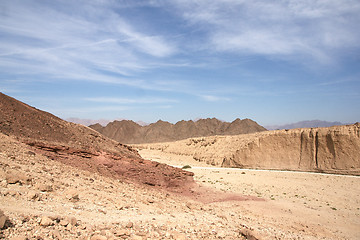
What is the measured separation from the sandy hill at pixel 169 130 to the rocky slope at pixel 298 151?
58.6 m

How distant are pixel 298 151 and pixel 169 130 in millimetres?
74813

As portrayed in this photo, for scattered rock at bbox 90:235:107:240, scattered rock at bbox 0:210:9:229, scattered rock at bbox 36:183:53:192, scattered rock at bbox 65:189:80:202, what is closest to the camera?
scattered rock at bbox 0:210:9:229

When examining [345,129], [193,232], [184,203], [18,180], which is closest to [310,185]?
[345,129]

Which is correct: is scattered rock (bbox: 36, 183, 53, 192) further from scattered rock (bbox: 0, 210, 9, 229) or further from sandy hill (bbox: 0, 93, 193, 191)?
sandy hill (bbox: 0, 93, 193, 191)

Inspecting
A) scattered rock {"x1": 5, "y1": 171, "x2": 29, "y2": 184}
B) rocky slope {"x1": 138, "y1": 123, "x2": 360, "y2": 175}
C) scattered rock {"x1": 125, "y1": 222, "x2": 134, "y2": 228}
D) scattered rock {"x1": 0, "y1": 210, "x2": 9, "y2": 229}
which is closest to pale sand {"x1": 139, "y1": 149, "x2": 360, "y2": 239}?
rocky slope {"x1": 138, "y1": 123, "x2": 360, "y2": 175}

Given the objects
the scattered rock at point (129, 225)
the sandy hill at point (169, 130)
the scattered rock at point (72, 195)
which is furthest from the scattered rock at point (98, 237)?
the sandy hill at point (169, 130)

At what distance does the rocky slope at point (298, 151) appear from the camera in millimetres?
25172

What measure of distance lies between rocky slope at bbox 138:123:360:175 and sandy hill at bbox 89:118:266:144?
58581mm

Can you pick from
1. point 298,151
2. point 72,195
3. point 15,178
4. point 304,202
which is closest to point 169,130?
point 298,151

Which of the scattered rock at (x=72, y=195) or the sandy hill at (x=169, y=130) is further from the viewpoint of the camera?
the sandy hill at (x=169, y=130)

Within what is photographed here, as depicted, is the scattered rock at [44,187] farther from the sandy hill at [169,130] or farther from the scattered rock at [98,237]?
the sandy hill at [169,130]

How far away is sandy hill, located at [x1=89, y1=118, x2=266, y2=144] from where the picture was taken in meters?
96.5

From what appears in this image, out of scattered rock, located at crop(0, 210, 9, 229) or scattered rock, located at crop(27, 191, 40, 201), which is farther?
scattered rock, located at crop(27, 191, 40, 201)

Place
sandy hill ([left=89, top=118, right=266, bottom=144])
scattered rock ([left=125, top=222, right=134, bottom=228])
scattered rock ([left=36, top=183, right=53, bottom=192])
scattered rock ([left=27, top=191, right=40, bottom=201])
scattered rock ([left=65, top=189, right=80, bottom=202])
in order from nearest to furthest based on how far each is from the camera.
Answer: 1. scattered rock ([left=27, top=191, right=40, bottom=201])
2. scattered rock ([left=125, top=222, right=134, bottom=228])
3. scattered rock ([left=36, top=183, right=53, bottom=192])
4. scattered rock ([left=65, top=189, right=80, bottom=202])
5. sandy hill ([left=89, top=118, right=266, bottom=144])
